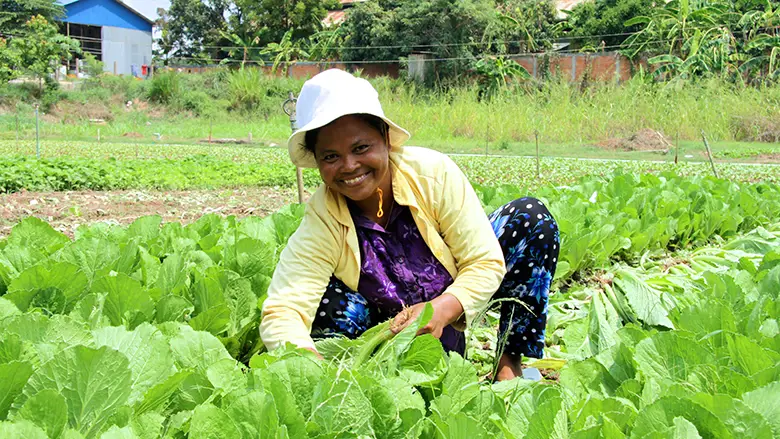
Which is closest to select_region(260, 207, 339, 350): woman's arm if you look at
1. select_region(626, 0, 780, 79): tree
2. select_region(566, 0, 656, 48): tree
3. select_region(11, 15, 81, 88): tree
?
select_region(626, 0, 780, 79): tree

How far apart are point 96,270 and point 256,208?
5.00 meters

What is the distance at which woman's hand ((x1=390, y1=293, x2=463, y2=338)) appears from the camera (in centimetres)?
175

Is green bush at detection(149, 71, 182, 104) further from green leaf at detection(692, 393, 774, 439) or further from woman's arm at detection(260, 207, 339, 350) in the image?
green leaf at detection(692, 393, 774, 439)

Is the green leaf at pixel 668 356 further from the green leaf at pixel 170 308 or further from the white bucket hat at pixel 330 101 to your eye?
the green leaf at pixel 170 308

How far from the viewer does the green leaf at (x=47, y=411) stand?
1.11m

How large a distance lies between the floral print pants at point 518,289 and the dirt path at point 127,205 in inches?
175

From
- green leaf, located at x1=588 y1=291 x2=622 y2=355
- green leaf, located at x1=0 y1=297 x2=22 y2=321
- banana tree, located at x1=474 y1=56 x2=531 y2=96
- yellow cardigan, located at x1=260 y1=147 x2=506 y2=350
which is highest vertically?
banana tree, located at x1=474 y1=56 x2=531 y2=96

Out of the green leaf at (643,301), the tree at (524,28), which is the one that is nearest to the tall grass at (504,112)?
the tree at (524,28)

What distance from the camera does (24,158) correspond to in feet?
30.9

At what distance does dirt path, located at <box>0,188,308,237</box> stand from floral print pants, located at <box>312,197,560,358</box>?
4456 mm

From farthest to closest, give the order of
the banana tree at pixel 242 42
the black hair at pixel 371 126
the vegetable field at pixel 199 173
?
the banana tree at pixel 242 42 → the vegetable field at pixel 199 173 → the black hair at pixel 371 126

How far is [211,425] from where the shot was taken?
1134 mm

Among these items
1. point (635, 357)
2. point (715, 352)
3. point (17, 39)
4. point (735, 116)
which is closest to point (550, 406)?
point (635, 357)

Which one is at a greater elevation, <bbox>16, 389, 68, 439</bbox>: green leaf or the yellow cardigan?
the yellow cardigan
